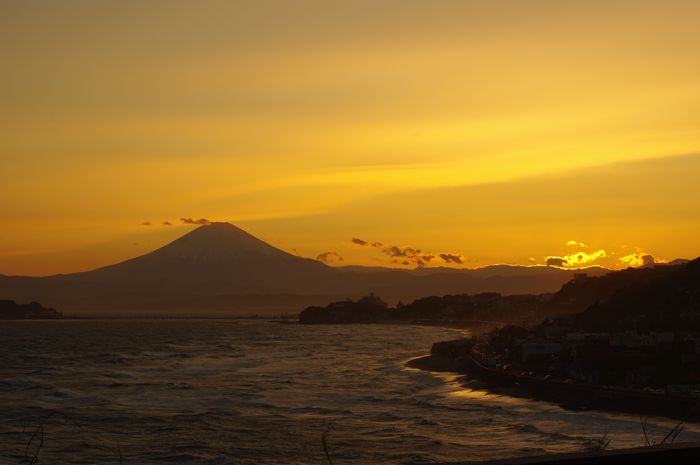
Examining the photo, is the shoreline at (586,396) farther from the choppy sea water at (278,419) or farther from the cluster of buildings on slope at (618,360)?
the cluster of buildings on slope at (618,360)

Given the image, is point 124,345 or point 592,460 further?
point 124,345

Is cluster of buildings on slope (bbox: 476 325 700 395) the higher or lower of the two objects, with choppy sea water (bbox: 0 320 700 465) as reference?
higher

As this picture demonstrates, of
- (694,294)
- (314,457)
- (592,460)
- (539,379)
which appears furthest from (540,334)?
(592,460)

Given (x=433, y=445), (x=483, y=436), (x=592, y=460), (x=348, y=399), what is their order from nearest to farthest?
(x=592, y=460) → (x=433, y=445) → (x=483, y=436) → (x=348, y=399)

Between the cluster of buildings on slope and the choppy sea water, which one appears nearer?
the choppy sea water

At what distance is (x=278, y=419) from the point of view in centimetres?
3158

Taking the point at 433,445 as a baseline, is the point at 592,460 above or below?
above

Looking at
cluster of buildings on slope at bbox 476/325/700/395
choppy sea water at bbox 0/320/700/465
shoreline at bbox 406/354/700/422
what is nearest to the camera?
choppy sea water at bbox 0/320/700/465

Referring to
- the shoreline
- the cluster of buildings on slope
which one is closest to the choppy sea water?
the shoreline

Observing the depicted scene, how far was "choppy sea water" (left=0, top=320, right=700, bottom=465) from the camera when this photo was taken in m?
24.3

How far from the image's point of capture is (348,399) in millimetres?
38375

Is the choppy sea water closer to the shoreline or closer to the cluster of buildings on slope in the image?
the shoreline

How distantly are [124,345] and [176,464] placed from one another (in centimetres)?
7319

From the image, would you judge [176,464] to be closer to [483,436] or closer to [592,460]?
[483,436]
